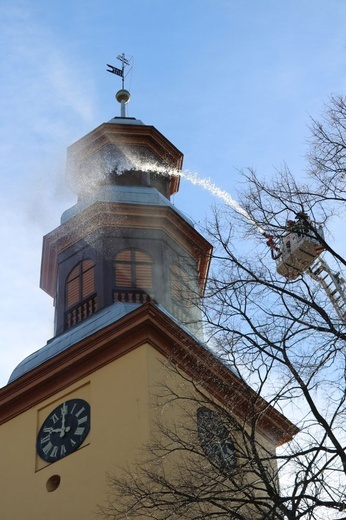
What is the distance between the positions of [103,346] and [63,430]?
1.83m

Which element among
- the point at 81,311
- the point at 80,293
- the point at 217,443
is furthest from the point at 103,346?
the point at 217,443

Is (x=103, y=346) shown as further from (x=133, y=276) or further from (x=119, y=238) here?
(x=119, y=238)

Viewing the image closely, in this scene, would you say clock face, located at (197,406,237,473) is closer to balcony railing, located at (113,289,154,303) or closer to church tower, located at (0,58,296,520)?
church tower, located at (0,58,296,520)

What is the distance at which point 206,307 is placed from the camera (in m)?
14.1

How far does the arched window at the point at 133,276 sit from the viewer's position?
76.1 feet

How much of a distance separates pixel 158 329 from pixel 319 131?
8.37 meters

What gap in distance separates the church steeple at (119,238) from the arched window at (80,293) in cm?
2

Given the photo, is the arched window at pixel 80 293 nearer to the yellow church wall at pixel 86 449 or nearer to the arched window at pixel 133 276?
the arched window at pixel 133 276

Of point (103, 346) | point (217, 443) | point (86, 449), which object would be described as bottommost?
point (217, 443)

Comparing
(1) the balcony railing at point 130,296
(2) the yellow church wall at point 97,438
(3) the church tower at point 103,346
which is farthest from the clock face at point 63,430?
(1) the balcony railing at point 130,296

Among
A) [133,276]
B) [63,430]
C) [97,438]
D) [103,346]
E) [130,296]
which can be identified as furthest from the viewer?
[133,276]

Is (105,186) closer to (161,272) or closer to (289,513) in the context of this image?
(161,272)

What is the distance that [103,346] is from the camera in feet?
68.7

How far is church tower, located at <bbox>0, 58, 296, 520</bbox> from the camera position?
19.3m
